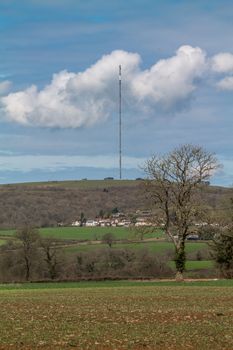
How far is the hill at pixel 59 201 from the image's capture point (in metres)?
122

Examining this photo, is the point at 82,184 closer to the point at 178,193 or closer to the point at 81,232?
the point at 81,232

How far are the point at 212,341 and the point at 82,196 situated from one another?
11972 cm

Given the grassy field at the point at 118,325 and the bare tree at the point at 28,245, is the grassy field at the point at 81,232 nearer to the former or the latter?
the bare tree at the point at 28,245

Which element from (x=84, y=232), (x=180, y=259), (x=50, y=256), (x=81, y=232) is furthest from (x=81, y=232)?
(x=180, y=259)

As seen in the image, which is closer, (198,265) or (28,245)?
(198,265)

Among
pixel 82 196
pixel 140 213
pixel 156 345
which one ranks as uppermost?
pixel 82 196

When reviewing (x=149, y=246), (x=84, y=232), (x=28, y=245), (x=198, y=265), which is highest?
(x=84, y=232)

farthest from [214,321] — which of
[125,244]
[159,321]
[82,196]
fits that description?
[82,196]

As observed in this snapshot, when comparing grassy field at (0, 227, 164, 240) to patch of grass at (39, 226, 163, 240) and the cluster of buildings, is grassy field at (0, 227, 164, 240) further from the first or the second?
the cluster of buildings

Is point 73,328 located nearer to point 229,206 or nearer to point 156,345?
point 156,345

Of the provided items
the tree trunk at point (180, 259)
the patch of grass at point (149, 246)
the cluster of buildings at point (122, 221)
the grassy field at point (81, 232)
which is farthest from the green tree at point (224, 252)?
the grassy field at point (81, 232)

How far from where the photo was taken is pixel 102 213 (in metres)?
129

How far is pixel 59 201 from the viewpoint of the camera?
134625 mm

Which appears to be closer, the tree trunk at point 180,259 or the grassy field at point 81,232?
the tree trunk at point 180,259
